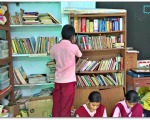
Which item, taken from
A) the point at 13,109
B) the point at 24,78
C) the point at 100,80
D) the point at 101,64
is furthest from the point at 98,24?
the point at 13,109

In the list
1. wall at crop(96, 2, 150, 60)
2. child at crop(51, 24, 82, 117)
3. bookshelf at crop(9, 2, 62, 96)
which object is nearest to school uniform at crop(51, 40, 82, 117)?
child at crop(51, 24, 82, 117)

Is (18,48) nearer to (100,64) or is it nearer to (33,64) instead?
(33,64)

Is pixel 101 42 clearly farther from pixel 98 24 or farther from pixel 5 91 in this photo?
pixel 5 91

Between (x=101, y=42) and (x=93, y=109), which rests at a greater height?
(x=101, y=42)

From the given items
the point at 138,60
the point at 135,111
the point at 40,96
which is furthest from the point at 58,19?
the point at 135,111

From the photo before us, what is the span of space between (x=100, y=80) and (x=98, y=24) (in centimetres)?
86

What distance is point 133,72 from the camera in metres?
3.14

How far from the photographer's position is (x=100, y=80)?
3.29 m

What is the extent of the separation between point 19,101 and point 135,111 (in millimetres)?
1844

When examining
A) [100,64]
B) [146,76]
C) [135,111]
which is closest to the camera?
[135,111]

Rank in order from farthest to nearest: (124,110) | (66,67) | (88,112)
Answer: (66,67) → (124,110) → (88,112)

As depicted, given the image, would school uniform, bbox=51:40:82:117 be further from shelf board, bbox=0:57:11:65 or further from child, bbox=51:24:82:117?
shelf board, bbox=0:57:11:65

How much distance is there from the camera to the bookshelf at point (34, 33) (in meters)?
3.38

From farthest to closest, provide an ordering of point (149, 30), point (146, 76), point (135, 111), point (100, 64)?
point (149, 30) → point (100, 64) → point (146, 76) → point (135, 111)
